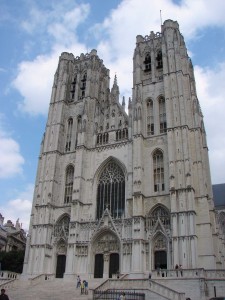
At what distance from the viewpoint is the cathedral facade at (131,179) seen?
28203 mm

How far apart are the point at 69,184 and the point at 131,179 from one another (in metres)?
7.69

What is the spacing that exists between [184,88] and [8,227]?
36.5m

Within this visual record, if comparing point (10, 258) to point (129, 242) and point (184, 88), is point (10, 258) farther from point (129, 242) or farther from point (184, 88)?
point (184, 88)

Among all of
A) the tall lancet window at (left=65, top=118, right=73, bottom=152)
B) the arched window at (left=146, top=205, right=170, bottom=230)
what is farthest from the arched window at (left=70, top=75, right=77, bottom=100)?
the arched window at (left=146, top=205, right=170, bottom=230)

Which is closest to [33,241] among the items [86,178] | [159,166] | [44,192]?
[44,192]

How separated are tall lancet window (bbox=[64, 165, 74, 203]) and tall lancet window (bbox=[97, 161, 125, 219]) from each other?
10.7 ft

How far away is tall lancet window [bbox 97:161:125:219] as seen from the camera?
106ft

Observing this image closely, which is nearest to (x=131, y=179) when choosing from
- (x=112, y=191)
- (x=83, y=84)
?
(x=112, y=191)

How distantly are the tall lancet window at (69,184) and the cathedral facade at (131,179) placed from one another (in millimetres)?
117

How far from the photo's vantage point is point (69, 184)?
118ft

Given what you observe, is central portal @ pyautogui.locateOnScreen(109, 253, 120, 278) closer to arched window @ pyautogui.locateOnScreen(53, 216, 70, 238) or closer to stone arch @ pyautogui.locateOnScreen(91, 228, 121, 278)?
stone arch @ pyautogui.locateOnScreen(91, 228, 121, 278)

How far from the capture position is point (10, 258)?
38.5m

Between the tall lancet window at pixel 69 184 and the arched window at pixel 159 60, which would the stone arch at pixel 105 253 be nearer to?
the tall lancet window at pixel 69 184

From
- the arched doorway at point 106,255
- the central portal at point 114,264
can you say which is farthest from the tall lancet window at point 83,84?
the central portal at point 114,264
